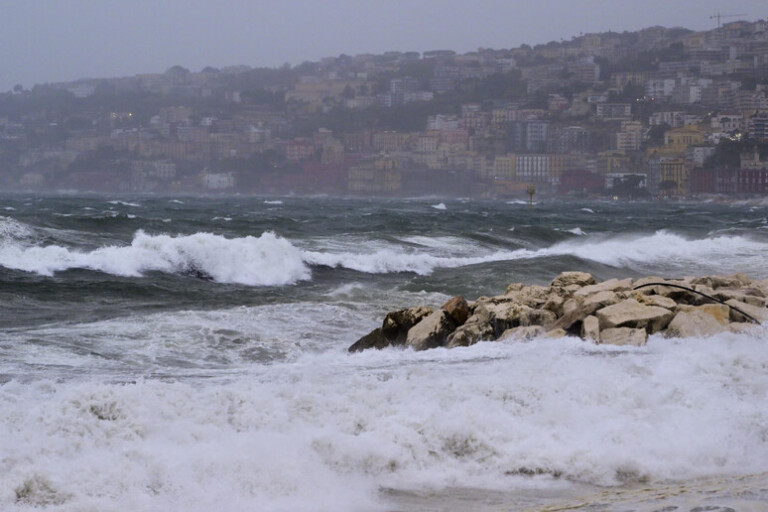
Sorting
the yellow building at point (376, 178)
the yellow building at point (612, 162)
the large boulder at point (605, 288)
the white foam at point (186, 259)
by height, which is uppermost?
the large boulder at point (605, 288)

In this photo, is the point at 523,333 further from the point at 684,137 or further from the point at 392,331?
the point at 684,137

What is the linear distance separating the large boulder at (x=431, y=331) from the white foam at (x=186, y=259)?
6862mm

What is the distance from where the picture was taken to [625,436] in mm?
6691

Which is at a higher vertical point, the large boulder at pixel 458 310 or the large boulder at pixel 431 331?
the large boulder at pixel 458 310

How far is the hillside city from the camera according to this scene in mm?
111062

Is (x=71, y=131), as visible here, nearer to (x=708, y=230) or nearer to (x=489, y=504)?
(x=708, y=230)

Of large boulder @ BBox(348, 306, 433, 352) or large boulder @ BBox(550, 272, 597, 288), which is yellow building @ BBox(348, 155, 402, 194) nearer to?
large boulder @ BBox(550, 272, 597, 288)

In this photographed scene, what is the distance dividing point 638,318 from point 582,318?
54cm

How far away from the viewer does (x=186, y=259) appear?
716 inches

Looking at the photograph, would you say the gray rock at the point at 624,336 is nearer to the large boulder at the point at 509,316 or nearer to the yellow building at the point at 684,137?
the large boulder at the point at 509,316

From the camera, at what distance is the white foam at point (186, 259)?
17.2 m

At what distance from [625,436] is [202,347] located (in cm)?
472

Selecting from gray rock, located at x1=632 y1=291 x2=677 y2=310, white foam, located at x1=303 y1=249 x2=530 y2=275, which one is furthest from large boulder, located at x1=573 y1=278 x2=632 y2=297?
white foam, located at x1=303 y1=249 x2=530 y2=275

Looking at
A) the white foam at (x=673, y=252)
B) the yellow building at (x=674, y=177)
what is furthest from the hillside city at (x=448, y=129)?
the white foam at (x=673, y=252)
